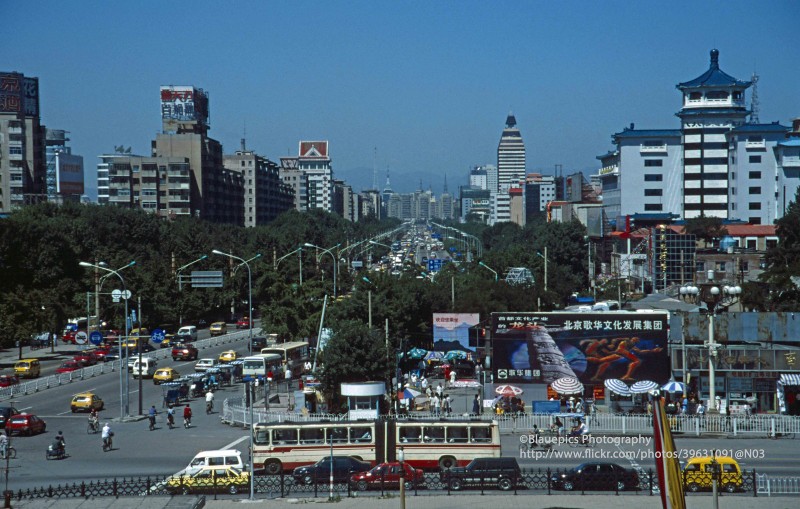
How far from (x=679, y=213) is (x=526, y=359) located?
77.4 meters

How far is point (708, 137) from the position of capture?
351 feet

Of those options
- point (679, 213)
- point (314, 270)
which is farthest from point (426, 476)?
point (679, 213)

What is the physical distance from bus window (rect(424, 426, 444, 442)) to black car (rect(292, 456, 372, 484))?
224 cm

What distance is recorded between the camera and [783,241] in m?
67.9

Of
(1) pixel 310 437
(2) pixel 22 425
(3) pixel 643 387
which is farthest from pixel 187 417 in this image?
(3) pixel 643 387

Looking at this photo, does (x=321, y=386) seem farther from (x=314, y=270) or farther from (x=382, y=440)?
(x=314, y=270)

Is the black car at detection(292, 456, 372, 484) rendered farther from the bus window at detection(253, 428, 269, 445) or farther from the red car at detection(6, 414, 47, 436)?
the red car at detection(6, 414, 47, 436)

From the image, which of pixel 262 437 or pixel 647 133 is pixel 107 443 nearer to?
pixel 262 437

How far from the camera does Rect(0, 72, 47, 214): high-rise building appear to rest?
11044 cm

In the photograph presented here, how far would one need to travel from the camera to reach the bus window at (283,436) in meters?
28.2

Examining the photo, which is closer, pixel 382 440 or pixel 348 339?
pixel 382 440

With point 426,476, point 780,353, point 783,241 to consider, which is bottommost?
point 426,476

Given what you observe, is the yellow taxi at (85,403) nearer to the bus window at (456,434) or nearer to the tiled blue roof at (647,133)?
the bus window at (456,434)

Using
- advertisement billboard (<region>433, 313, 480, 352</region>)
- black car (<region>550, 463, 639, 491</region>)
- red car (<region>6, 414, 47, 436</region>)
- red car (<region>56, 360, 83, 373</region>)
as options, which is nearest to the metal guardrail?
red car (<region>56, 360, 83, 373</region>)
